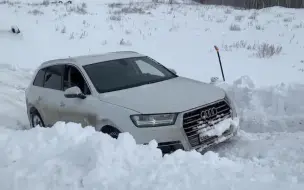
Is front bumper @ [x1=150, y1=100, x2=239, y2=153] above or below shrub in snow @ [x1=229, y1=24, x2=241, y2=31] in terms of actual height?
below

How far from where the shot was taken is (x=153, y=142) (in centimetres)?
463

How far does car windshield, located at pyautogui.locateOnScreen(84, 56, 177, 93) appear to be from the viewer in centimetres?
624

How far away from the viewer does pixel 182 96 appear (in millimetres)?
5719

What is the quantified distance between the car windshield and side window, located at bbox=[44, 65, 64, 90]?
2.15 feet

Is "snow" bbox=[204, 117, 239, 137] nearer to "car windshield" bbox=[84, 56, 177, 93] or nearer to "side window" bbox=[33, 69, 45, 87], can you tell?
"car windshield" bbox=[84, 56, 177, 93]

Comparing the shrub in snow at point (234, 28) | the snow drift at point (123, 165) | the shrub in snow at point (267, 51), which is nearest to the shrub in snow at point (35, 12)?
the shrub in snow at point (234, 28)

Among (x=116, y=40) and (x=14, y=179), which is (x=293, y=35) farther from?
(x=14, y=179)

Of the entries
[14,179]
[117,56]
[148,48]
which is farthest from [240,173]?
[148,48]

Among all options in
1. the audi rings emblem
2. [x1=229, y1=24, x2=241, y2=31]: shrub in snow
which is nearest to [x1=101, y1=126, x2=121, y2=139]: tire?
the audi rings emblem

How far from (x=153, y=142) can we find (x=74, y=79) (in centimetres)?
244

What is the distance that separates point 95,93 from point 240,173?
8.56ft

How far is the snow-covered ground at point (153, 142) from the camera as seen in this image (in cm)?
406

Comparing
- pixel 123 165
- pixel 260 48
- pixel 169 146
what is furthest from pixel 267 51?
pixel 123 165

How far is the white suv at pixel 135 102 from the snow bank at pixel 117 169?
2.45 ft
